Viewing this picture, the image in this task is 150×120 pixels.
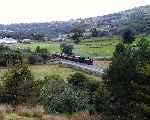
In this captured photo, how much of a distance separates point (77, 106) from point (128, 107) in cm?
237

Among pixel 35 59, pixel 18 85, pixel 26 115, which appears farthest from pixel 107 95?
pixel 35 59

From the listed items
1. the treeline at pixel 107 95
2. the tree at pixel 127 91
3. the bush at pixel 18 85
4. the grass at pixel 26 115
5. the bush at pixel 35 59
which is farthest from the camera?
the bush at pixel 35 59

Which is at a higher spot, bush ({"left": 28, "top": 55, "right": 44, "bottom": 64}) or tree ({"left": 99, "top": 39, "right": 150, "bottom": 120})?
tree ({"left": 99, "top": 39, "right": 150, "bottom": 120})

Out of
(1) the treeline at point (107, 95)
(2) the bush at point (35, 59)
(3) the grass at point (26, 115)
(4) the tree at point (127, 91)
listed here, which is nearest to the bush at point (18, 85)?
(1) the treeline at point (107, 95)

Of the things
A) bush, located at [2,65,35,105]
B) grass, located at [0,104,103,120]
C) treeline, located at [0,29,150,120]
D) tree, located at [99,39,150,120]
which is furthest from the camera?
bush, located at [2,65,35,105]

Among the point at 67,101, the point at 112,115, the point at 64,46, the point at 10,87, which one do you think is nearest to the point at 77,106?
the point at 67,101

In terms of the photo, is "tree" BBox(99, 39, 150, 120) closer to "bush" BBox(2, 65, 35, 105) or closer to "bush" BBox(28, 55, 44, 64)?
"bush" BBox(2, 65, 35, 105)

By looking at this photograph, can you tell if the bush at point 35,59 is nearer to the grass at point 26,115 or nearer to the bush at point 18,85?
the bush at point 18,85

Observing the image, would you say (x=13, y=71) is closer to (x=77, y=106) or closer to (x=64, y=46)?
(x=77, y=106)

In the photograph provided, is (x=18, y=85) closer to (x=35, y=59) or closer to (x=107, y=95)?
(x=107, y=95)

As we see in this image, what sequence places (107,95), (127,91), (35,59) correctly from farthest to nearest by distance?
(35,59) → (107,95) → (127,91)

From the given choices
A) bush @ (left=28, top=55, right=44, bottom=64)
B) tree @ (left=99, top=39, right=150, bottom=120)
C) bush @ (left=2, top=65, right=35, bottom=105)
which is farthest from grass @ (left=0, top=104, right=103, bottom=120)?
bush @ (left=28, top=55, right=44, bottom=64)

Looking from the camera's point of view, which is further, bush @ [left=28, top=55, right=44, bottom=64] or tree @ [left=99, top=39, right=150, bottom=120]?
bush @ [left=28, top=55, right=44, bottom=64]

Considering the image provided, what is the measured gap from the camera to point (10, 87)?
19125 mm
